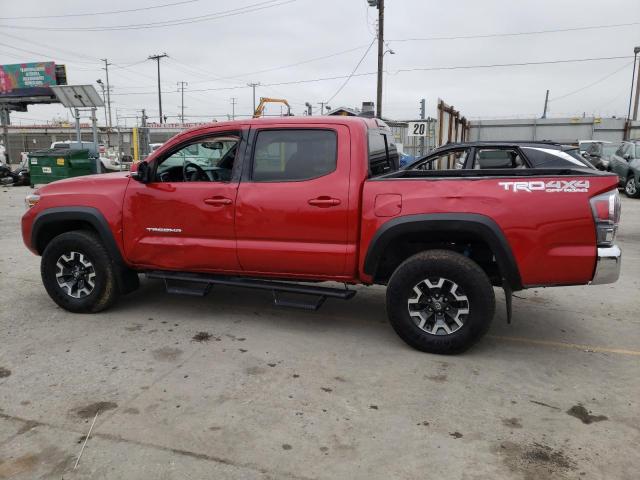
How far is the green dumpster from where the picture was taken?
17484 mm

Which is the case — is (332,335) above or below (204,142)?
below

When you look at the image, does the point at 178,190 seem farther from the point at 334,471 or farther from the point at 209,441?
the point at 334,471

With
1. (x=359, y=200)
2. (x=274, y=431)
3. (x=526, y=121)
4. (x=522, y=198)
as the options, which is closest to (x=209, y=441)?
(x=274, y=431)

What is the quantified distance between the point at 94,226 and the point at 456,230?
11.2 feet

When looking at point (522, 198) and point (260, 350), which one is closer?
point (522, 198)

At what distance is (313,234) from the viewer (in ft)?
14.0

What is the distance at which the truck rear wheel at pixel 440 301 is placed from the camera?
391cm

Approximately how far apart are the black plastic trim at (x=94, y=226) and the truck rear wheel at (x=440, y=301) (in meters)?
2.67

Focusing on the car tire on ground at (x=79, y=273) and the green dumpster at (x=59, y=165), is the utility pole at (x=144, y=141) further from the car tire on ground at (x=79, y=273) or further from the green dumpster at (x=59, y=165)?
the car tire on ground at (x=79, y=273)

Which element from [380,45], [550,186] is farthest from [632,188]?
[550,186]

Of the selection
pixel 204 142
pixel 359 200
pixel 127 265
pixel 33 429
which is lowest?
pixel 33 429

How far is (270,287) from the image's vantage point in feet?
14.9

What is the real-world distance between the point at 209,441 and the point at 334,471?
30.0 inches

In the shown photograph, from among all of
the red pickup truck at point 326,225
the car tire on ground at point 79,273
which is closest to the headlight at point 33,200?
the red pickup truck at point 326,225
